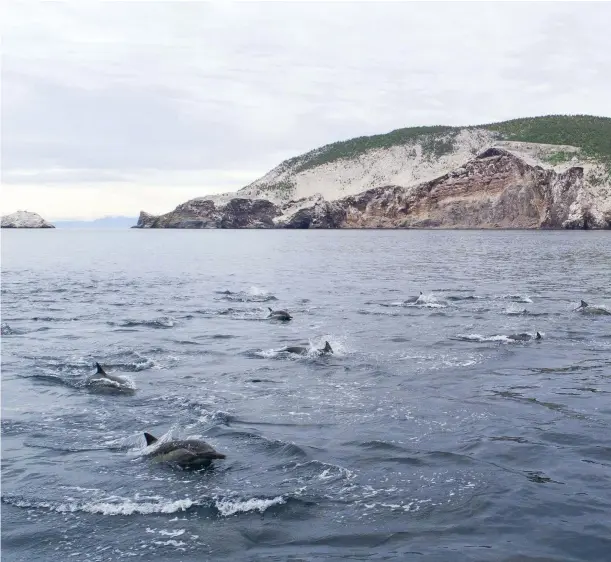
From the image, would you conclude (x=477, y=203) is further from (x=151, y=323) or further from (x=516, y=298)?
(x=151, y=323)

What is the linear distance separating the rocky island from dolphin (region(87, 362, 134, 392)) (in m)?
105

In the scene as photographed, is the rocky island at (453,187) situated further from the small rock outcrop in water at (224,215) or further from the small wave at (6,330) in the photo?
the small wave at (6,330)

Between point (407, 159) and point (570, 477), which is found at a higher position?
point (407, 159)

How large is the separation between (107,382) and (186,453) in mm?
5590

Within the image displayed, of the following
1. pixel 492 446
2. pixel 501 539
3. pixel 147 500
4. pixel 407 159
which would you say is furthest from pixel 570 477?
pixel 407 159

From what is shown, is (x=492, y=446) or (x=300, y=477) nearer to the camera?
(x=300, y=477)

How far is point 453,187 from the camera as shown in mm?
129000

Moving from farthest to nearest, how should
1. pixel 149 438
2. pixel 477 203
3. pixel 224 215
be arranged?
pixel 224 215, pixel 477 203, pixel 149 438

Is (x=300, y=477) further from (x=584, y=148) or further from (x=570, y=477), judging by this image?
(x=584, y=148)

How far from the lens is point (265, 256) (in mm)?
69062

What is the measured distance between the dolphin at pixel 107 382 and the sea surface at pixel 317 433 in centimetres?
19

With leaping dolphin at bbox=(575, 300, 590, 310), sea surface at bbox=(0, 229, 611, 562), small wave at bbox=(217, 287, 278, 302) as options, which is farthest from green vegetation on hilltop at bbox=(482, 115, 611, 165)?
sea surface at bbox=(0, 229, 611, 562)

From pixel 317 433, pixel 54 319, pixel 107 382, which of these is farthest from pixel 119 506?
pixel 54 319

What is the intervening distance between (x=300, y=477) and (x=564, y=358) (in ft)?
35.8
